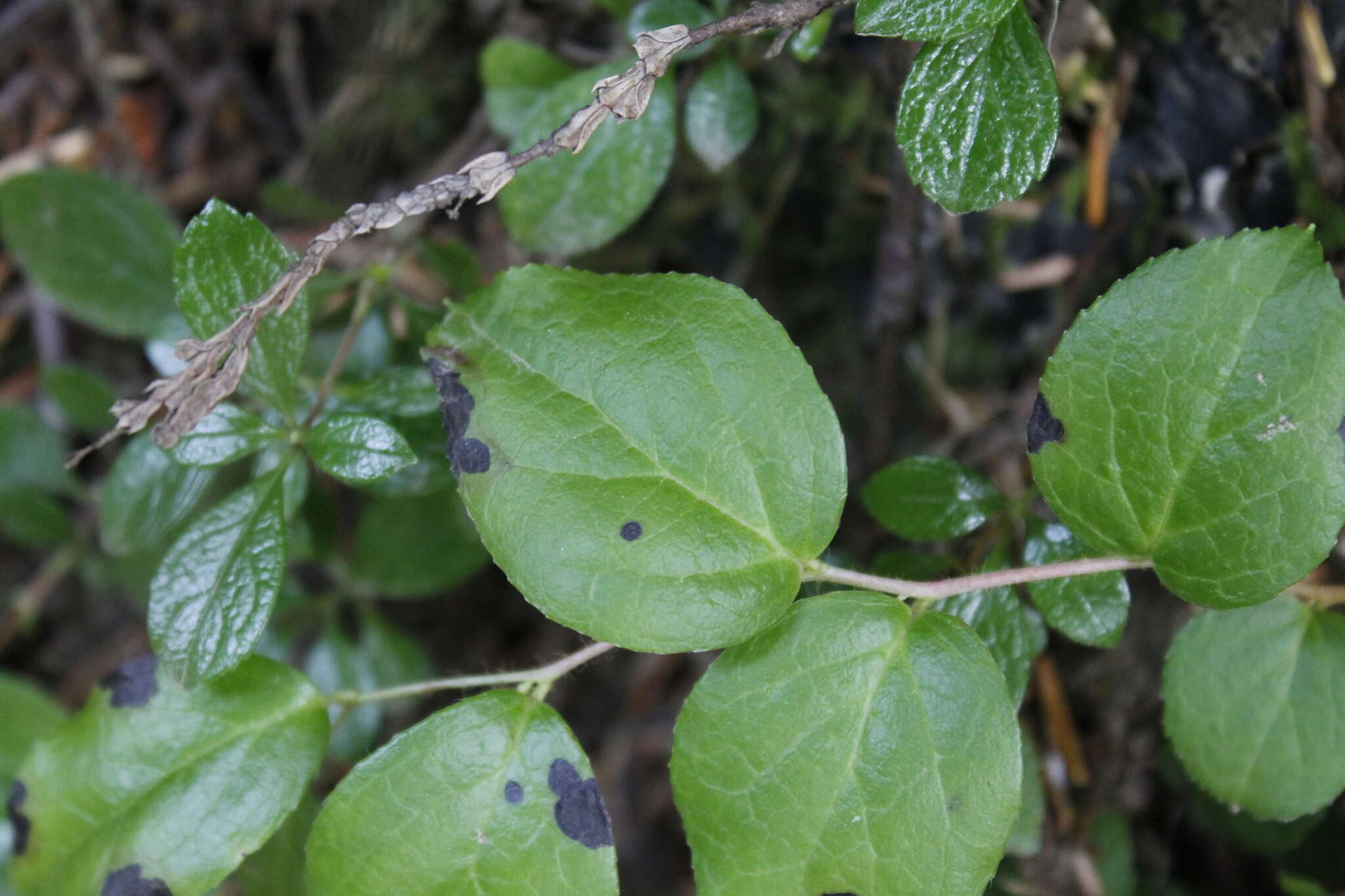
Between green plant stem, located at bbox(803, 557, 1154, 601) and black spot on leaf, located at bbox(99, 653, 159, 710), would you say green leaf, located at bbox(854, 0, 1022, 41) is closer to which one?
green plant stem, located at bbox(803, 557, 1154, 601)

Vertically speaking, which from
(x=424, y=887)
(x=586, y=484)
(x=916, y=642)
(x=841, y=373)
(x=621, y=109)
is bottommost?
(x=841, y=373)

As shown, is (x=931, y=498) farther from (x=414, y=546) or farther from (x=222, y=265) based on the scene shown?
(x=414, y=546)

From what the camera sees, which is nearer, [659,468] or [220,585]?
[659,468]

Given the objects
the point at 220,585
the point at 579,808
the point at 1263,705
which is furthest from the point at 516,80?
the point at 1263,705

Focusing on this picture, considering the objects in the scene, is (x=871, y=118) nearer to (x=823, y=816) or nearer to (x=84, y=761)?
(x=823, y=816)

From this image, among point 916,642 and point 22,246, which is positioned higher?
point 22,246

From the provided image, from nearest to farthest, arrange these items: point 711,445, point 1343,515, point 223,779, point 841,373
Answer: point 1343,515 < point 711,445 < point 223,779 < point 841,373

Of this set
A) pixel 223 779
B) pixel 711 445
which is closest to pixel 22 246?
pixel 223 779
